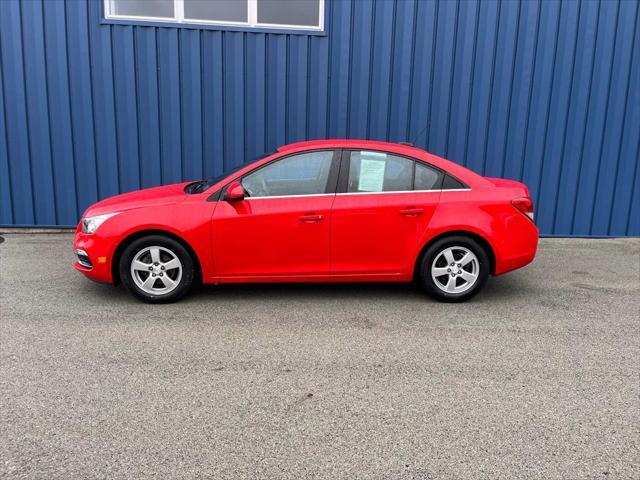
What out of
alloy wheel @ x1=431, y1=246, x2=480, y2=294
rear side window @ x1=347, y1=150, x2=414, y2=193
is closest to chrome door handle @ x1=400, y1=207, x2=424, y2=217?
rear side window @ x1=347, y1=150, x2=414, y2=193

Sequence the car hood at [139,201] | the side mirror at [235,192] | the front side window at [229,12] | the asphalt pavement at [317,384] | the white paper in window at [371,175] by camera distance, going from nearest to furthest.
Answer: the asphalt pavement at [317,384]
the side mirror at [235,192]
the car hood at [139,201]
the white paper in window at [371,175]
the front side window at [229,12]

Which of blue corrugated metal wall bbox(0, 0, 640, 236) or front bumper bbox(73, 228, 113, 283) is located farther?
blue corrugated metal wall bbox(0, 0, 640, 236)

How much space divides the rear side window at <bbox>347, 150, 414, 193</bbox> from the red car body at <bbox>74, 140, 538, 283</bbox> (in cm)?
6

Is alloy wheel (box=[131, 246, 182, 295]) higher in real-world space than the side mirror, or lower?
lower

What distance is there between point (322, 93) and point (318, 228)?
3624 millimetres

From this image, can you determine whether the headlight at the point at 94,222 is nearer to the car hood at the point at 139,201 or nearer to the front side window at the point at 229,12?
the car hood at the point at 139,201

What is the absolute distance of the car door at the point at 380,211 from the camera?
4.99 metres

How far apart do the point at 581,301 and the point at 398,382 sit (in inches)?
112

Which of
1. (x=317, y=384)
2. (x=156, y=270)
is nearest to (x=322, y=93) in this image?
(x=156, y=270)

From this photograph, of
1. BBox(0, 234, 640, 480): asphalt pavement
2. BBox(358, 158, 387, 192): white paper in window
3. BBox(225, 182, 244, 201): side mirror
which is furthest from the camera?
BBox(358, 158, 387, 192): white paper in window

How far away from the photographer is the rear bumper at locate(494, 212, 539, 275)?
16.8ft

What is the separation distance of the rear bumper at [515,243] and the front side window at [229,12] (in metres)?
4.36

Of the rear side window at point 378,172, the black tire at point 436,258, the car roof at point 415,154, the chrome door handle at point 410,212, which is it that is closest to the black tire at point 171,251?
the car roof at point 415,154

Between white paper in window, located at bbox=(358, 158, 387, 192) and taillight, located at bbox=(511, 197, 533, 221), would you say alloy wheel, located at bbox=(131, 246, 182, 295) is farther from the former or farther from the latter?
taillight, located at bbox=(511, 197, 533, 221)
